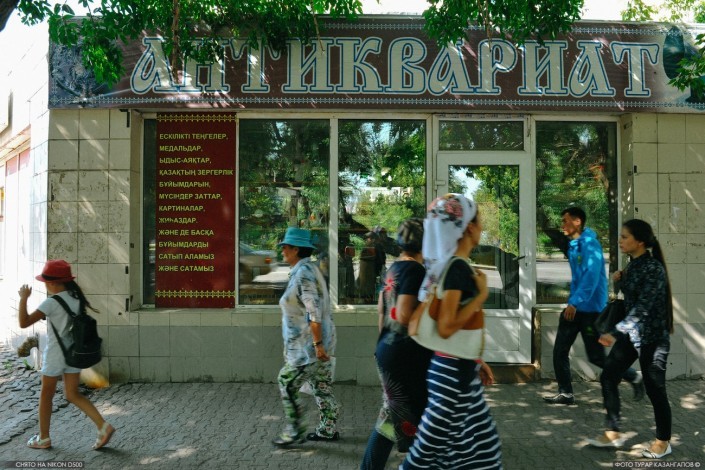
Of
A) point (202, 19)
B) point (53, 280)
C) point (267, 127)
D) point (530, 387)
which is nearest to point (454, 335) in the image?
point (53, 280)

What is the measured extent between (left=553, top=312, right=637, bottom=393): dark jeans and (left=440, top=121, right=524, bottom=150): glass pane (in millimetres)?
2167

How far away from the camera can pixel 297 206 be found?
7.02m

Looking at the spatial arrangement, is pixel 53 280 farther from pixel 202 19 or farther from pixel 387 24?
pixel 387 24

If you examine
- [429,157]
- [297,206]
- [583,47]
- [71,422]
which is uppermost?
[583,47]

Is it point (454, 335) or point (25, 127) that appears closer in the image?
point (454, 335)

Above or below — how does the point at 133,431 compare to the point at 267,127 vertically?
below

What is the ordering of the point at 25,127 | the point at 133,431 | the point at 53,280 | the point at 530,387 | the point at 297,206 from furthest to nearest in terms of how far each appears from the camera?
the point at 25,127, the point at 297,206, the point at 530,387, the point at 133,431, the point at 53,280

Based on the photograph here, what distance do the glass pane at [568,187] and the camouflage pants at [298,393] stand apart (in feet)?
10.6

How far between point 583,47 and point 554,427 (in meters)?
4.10

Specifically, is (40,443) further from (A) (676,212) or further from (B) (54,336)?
(A) (676,212)

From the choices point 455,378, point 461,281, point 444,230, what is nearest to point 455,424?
point 455,378

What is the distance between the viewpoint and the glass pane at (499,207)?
275 inches

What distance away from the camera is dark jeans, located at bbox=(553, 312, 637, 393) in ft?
18.1

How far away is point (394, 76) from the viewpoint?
22.0ft
